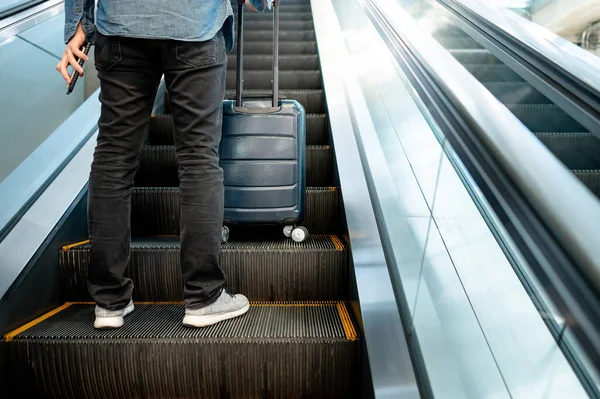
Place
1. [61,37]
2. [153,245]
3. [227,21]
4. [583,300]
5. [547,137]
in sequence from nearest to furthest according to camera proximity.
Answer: [583,300], [547,137], [227,21], [153,245], [61,37]

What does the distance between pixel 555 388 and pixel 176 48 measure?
1174mm

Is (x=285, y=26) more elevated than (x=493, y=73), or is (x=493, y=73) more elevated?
(x=285, y=26)

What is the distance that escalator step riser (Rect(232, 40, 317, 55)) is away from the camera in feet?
13.0

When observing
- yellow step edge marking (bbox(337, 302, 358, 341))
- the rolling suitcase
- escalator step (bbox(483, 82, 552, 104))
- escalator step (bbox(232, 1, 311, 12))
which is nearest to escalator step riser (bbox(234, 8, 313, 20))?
escalator step (bbox(232, 1, 311, 12))

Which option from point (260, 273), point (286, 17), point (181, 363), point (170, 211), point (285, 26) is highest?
point (286, 17)

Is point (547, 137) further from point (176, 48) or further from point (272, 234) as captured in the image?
point (272, 234)

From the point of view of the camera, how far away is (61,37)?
2.30 meters

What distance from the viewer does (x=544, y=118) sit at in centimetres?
81

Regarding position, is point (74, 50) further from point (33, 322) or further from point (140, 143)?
point (33, 322)

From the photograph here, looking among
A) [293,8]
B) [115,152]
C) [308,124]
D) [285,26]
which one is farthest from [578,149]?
[293,8]

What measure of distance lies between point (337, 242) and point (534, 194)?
126 centimetres

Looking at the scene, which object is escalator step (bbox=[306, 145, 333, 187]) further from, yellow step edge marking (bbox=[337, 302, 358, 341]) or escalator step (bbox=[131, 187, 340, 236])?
yellow step edge marking (bbox=[337, 302, 358, 341])

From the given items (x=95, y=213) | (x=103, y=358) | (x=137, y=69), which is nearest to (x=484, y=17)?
(x=137, y=69)

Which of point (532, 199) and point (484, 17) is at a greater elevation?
point (484, 17)
